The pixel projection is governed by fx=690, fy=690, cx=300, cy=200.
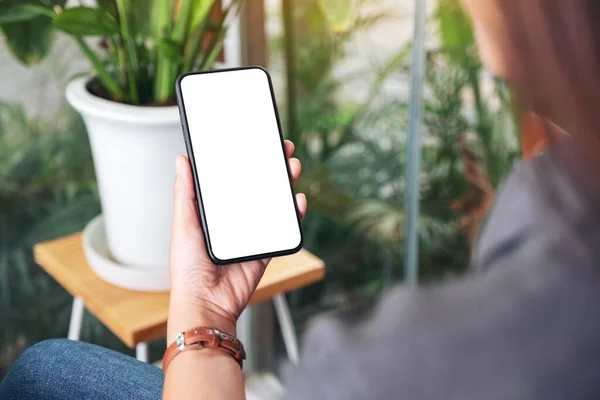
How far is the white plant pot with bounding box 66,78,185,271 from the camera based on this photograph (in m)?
0.81

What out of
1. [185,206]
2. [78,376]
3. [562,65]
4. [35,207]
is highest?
[562,65]

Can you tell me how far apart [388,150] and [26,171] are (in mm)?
601

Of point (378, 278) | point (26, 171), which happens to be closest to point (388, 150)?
point (378, 278)

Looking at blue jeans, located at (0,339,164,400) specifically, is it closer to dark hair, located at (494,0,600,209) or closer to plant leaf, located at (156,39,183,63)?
plant leaf, located at (156,39,183,63)

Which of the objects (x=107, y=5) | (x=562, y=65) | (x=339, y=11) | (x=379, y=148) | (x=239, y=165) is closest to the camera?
(x=562, y=65)

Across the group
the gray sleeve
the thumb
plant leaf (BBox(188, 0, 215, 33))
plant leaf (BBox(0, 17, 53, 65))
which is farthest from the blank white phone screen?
the gray sleeve

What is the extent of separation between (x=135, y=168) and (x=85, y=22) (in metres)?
0.18

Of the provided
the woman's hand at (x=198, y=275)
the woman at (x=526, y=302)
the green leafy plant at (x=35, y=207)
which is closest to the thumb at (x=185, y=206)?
the woman's hand at (x=198, y=275)

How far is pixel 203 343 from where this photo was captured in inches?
23.5

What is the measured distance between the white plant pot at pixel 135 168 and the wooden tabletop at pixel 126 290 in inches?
1.9

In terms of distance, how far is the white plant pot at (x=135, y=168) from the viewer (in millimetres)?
809

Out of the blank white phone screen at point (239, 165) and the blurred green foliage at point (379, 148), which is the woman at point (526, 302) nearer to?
the blank white phone screen at point (239, 165)

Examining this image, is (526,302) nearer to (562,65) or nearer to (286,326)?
(562,65)

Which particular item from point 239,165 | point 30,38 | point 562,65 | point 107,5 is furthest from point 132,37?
point 562,65
